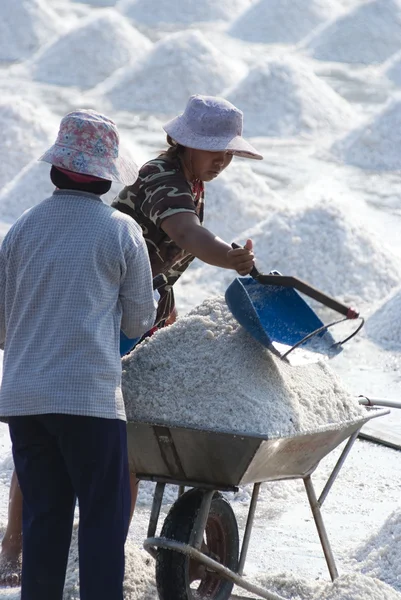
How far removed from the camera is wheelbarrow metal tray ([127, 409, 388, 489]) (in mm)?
1786

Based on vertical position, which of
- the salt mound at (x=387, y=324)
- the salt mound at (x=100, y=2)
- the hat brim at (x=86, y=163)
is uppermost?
the hat brim at (x=86, y=163)

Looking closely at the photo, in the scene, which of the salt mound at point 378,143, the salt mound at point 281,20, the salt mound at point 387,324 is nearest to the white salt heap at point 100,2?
the salt mound at point 281,20

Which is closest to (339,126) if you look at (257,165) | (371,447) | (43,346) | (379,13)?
(257,165)

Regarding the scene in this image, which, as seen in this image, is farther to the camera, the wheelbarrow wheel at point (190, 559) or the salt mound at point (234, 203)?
the salt mound at point (234, 203)

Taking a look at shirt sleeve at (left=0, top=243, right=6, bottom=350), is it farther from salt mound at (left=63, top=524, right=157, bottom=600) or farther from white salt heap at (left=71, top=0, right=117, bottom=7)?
white salt heap at (left=71, top=0, right=117, bottom=7)

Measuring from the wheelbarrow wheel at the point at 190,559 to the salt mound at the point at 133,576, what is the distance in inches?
3.5

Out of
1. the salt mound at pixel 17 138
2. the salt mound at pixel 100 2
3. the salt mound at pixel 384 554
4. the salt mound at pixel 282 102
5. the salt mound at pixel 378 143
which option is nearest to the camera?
the salt mound at pixel 384 554

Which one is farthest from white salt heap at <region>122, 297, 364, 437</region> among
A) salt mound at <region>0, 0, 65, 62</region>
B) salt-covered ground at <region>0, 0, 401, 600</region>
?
salt mound at <region>0, 0, 65, 62</region>

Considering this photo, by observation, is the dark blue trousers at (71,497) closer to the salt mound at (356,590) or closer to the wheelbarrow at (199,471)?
the wheelbarrow at (199,471)

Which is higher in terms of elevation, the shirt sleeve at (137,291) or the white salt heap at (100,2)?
the shirt sleeve at (137,291)

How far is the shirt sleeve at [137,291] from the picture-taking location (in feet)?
5.38

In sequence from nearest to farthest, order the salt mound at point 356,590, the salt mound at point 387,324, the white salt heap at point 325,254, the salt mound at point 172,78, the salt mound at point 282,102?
the salt mound at point 356,590 → the salt mound at point 387,324 → the white salt heap at point 325,254 → the salt mound at point 282,102 → the salt mound at point 172,78

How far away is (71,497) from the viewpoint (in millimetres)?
1700

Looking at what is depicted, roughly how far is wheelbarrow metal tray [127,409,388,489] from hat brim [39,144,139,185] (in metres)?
0.45
